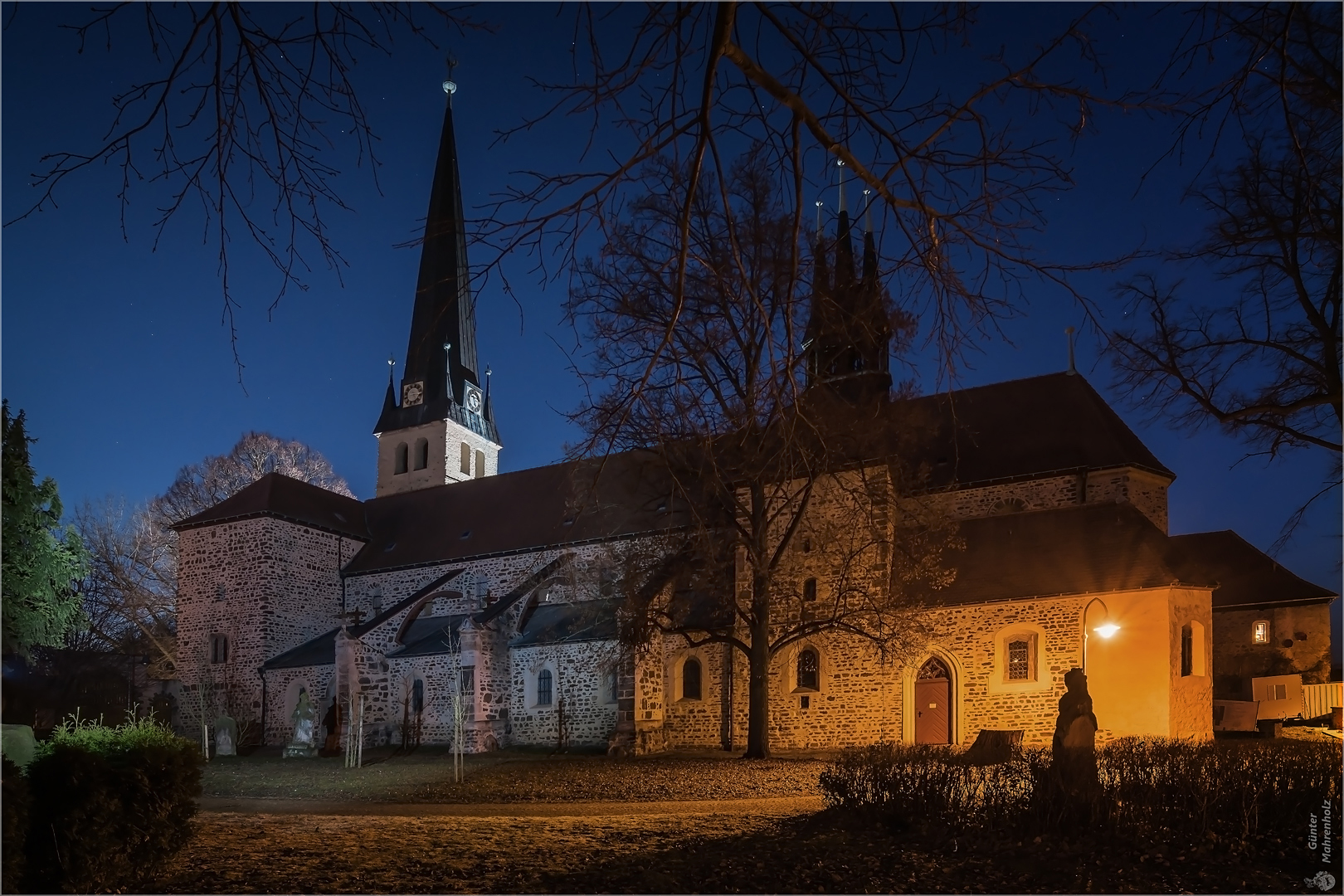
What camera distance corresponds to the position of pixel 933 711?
24031 mm

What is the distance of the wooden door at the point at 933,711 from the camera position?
23.8m

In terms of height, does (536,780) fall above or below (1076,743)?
below

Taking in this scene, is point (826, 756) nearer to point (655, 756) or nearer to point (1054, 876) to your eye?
point (655, 756)

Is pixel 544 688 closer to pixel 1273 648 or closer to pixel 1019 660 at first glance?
pixel 1019 660

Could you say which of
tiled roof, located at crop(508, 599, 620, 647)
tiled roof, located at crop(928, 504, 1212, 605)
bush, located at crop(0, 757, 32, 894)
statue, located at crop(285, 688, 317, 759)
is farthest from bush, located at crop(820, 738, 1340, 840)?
statue, located at crop(285, 688, 317, 759)

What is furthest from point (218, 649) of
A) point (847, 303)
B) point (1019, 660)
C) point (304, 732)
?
point (847, 303)

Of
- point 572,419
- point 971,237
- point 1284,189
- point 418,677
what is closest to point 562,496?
point 418,677

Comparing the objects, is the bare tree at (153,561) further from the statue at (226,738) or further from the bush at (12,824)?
the bush at (12,824)

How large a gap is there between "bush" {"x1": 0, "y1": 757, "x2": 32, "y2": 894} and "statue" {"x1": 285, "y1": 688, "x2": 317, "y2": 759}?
25466 mm

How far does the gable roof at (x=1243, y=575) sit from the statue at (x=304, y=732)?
2501 centimetres

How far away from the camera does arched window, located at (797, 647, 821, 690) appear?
25484mm

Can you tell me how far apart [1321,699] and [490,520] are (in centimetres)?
2514

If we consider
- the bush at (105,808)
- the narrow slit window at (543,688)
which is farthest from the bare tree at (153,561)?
the bush at (105,808)

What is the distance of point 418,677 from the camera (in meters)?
31.3
